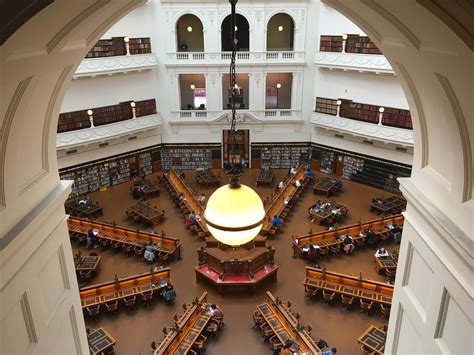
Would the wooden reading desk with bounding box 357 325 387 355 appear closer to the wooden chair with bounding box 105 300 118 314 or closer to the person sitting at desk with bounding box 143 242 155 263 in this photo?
the wooden chair with bounding box 105 300 118 314

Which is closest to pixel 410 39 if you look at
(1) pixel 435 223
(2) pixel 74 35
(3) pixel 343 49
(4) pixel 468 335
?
(1) pixel 435 223

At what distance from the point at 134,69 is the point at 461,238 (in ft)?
54.1

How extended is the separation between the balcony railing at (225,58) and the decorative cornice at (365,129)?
9.58 feet

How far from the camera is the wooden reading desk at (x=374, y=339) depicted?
8469mm

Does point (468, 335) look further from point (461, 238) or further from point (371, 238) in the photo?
point (371, 238)

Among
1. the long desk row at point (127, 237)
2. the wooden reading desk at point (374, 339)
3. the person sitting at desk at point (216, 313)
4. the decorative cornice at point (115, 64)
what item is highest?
the decorative cornice at point (115, 64)

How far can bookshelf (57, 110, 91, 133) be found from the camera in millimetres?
15945

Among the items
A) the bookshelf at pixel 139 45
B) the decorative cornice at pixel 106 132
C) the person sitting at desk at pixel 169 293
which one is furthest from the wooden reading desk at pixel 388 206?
the bookshelf at pixel 139 45

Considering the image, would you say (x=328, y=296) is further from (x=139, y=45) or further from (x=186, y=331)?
(x=139, y=45)

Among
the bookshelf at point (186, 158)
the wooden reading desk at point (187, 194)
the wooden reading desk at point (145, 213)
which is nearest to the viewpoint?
the wooden reading desk at point (187, 194)

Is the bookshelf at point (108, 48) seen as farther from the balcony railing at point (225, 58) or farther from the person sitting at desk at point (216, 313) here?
the person sitting at desk at point (216, 313)

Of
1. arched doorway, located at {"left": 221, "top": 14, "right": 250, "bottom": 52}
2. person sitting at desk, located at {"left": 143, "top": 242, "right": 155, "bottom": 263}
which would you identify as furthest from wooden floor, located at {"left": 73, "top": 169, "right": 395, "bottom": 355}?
arched doorway, located at {"left": 221, "top": 14, "right": 250, "bottom": 52}

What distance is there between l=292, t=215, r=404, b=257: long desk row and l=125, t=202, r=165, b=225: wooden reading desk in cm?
519

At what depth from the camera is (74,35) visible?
10.2 feet
